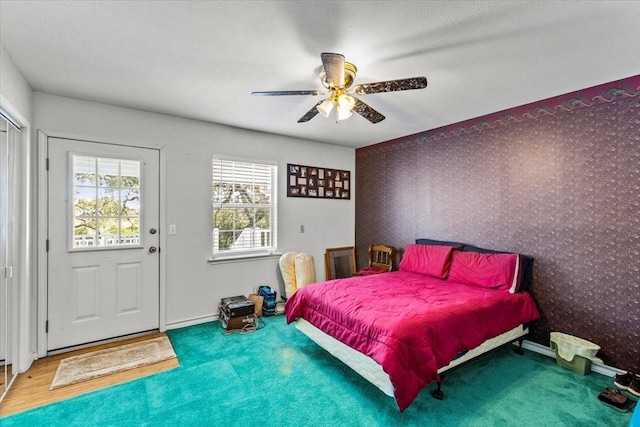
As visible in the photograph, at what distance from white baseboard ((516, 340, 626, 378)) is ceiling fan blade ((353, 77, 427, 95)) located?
111 inches

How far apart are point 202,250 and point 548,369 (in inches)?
147

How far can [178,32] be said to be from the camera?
6.03 ft

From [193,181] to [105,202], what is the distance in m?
0.90

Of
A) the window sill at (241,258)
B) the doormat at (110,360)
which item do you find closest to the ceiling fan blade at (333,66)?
the window sill at (241,258)

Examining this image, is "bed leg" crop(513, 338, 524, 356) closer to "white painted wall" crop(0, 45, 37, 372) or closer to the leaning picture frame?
the leaning picture frame

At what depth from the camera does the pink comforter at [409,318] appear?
193cm

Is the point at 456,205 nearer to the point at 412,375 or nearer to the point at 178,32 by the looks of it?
the point at 412,375

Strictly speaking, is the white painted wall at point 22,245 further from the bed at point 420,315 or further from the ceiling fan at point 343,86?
the bed at point 420,315

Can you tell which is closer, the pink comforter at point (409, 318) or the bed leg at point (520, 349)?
the pink comforter at point (409, 318)

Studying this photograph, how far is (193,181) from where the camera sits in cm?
356

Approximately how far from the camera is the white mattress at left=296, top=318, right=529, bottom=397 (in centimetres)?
204

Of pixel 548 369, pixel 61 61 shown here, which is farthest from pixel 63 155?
pixel 548 369

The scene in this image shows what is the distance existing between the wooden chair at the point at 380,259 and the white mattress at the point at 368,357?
1648 millimetres

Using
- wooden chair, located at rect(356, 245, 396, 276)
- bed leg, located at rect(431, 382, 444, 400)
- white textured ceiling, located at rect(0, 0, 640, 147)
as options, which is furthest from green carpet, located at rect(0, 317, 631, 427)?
white textured ceiling, located at rect(0, 0, 640, 147)
